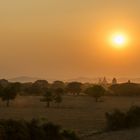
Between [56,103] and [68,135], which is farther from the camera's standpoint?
[56,103]

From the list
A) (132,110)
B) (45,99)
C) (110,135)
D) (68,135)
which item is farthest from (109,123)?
(45,99)

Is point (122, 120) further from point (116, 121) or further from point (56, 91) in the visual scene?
point (56, 91)

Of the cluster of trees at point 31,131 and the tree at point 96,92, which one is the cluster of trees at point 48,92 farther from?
the cluster of trees at point 31,131

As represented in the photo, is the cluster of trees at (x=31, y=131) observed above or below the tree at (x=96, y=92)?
below

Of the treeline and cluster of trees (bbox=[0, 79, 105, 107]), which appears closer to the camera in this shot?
cluster of trees (bbox=[0, 79, 105, 107])

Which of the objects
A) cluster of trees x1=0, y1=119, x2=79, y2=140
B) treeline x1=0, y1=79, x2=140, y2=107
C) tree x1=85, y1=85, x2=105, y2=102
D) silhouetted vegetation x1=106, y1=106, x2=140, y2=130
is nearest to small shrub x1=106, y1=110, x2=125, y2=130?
silhouetted vegetation x1=106, y1=106, x2=140, y2=130

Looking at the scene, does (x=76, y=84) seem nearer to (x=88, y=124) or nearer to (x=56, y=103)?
(x=56, y=103)

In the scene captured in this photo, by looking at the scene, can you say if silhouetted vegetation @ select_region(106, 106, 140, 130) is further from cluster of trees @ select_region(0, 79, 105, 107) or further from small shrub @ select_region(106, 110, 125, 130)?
cluster of trees @ select_region(0, 79, 105, 107)

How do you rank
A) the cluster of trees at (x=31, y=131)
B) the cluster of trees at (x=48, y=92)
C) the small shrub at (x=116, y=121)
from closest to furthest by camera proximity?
1. the cluster of trees at (x=31, y=131)
2. the small shrub at (x=116, y=121)
3. the cluster of trees at (x=48, y=92)

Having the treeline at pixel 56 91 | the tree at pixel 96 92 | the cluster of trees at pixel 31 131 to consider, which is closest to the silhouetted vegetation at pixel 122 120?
the cluster of trees at pixel 31 131

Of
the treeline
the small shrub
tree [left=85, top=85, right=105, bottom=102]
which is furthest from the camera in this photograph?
tree [left=85, top=85, right=105, bottom=102]

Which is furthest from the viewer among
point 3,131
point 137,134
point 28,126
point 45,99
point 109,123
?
point 45,99

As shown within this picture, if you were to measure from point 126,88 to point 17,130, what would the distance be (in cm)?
12788

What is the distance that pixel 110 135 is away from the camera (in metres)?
41.8
